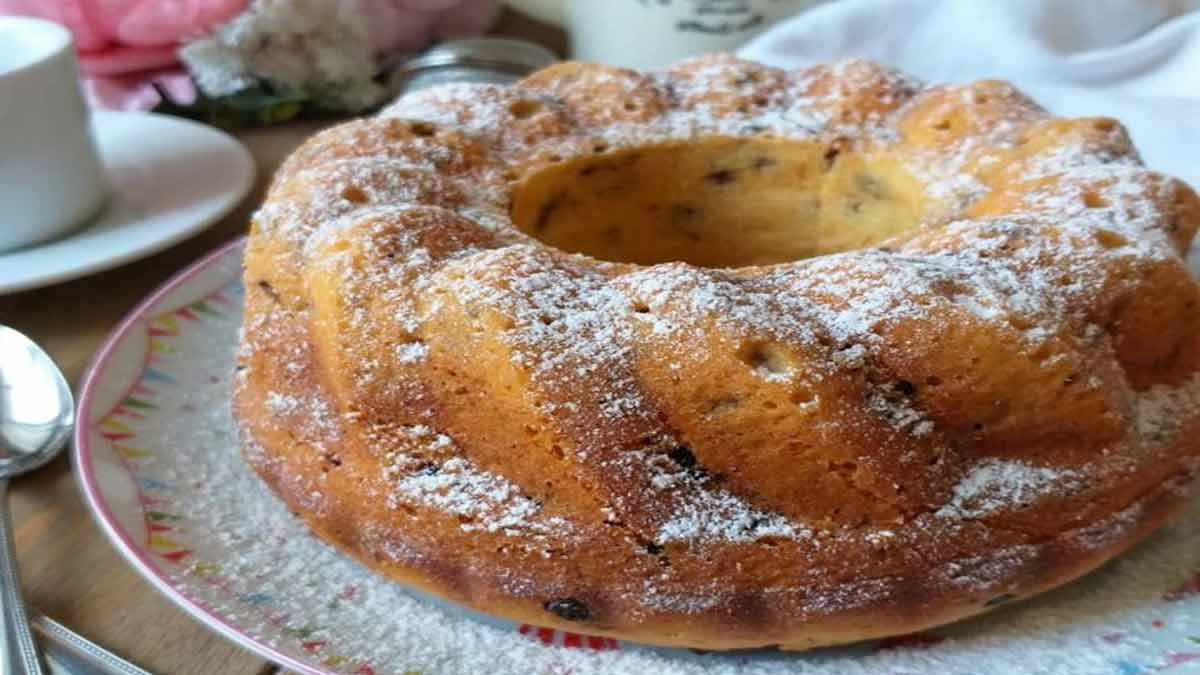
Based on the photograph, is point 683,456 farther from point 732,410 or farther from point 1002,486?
point 1002,486

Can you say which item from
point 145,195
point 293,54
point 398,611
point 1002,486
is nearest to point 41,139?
point 145,195

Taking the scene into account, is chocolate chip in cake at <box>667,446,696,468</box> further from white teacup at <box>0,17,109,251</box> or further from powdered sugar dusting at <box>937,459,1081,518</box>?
white teacup at <box>0,17,109,251</box>

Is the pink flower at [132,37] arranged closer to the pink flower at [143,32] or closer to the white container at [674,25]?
the pink flower at [143,32]

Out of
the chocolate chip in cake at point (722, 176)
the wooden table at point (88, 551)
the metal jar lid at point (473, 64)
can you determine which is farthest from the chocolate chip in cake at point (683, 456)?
the metal jar lid at point (473, 64)

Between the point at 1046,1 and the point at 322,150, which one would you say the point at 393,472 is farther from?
the point at 1046,1

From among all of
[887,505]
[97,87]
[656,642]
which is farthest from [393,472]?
[97,87]

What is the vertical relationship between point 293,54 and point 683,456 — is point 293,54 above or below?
below
